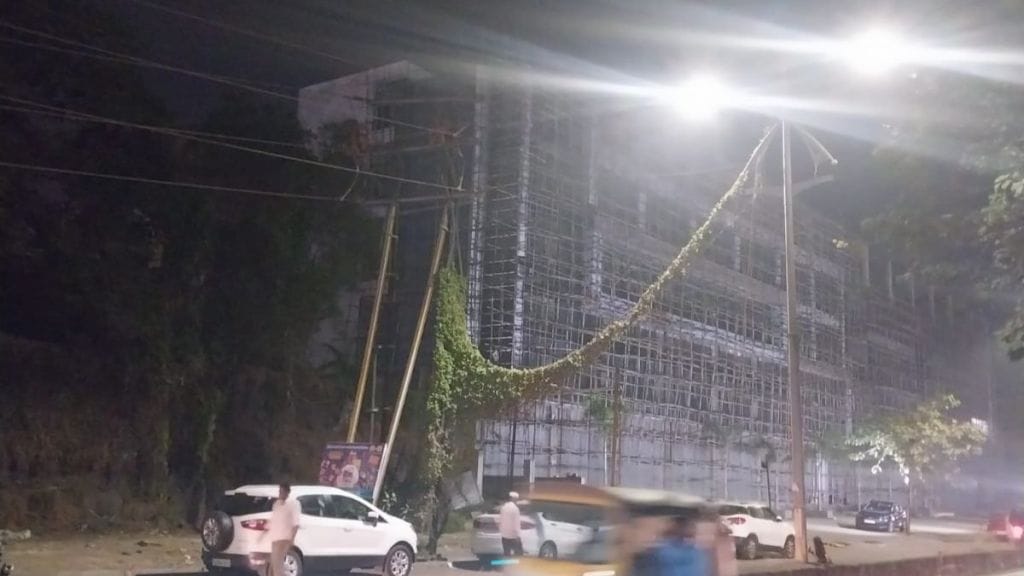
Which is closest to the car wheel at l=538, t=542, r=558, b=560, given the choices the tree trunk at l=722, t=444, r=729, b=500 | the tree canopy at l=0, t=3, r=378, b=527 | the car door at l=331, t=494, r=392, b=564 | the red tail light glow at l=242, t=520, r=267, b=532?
the red tail light glow at l=242, t=520, r=267, b=532

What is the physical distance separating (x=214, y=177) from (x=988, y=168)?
1622 cm

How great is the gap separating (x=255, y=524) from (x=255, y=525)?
0.6 inches

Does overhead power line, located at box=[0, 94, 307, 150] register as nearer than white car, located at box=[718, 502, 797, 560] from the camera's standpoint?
Yes

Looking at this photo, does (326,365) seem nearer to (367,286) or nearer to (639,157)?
(367,286)

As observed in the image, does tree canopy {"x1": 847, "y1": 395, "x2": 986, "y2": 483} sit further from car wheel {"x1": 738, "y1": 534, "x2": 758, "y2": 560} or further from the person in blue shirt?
the person in blue shirt

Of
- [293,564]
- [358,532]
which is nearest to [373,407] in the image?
[358,532]

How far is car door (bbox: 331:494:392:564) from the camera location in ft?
51.4

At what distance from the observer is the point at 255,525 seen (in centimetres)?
1446

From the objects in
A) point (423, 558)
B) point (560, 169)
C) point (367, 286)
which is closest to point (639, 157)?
point (560, 169)

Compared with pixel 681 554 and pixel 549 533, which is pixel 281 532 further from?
pixel 681 554

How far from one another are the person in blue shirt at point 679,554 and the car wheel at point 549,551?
0.77 m

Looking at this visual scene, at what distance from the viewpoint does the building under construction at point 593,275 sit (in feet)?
91.0

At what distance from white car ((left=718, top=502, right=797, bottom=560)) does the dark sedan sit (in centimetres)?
1415

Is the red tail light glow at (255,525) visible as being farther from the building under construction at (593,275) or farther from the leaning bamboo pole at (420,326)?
the building under construction at (593,275)
